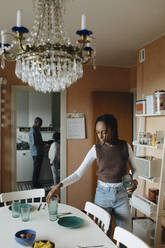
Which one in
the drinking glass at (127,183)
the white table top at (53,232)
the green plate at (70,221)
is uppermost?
the drinking glass at (127,183)

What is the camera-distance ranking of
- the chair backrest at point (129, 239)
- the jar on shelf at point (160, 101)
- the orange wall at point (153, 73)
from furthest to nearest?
1. the orange wall at point (153, 73)
2. the jar on shelf at point (160, 101)
3. the chair backrest at point (129, 239)

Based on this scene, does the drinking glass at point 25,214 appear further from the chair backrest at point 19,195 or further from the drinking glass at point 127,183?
the drinking glass at point 127,183

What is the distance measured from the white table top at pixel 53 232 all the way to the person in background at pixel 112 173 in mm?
312

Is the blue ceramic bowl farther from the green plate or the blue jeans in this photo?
the blue jeans

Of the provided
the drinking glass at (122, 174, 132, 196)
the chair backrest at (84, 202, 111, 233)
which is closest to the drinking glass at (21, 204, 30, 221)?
the chair backrest at (84, 202, 111, 233)

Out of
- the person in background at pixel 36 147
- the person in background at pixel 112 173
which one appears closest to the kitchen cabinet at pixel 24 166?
the person in background at pixel 36 147

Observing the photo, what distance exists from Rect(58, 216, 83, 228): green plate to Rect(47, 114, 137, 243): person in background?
299 mm

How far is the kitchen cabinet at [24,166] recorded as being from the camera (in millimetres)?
5754

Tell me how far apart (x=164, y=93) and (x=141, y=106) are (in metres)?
0.47

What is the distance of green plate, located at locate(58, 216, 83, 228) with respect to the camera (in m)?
1.76

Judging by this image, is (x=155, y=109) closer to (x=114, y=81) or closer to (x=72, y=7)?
(x=72, y=7)

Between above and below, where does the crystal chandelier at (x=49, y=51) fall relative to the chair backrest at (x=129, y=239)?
above

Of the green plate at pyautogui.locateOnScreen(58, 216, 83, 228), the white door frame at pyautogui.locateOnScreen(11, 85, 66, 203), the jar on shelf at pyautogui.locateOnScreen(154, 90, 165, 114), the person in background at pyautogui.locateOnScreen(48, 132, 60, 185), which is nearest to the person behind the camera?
the green plate at pyautogui.locateOnScreen(58, 216, 83, 228)

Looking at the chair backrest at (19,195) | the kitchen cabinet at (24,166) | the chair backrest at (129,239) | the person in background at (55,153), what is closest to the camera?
the chair backrest at (129,239)
